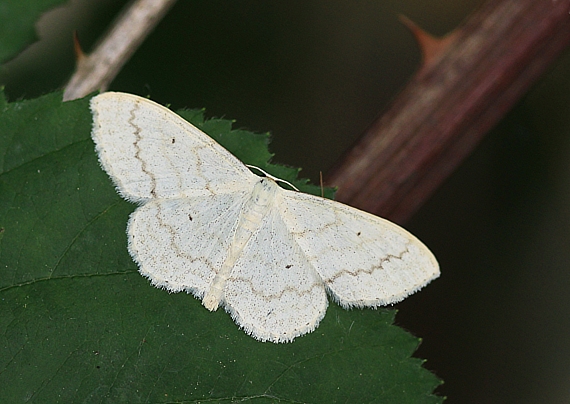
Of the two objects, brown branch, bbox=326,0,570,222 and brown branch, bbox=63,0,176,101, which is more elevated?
brown branch, bbox=326,0,570,222

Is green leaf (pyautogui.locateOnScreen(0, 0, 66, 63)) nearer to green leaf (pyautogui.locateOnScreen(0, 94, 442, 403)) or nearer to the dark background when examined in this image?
green leaf (pyautogui.locateOnScreen(0, 94, 442, 403))

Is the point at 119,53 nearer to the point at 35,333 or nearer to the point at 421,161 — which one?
the point at 35,333

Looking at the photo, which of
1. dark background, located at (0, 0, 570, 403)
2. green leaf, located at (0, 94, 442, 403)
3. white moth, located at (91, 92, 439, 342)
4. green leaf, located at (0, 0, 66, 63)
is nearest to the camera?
green leaf, located at (0, 94, 442, 403)

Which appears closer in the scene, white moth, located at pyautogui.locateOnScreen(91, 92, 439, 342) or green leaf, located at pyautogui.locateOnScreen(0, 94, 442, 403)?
green leaf, located at pyautogui.locateOnScreen(0, 94, 442, 403)

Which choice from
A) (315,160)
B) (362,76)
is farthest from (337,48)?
(315,160)

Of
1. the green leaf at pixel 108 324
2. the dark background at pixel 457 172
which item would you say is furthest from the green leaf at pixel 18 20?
the dark background at pixel 457 172

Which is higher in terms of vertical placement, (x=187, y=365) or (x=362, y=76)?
(x=362, y=76)

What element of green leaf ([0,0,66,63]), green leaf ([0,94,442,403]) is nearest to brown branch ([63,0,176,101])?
green leaf ([0,0,66,63])
